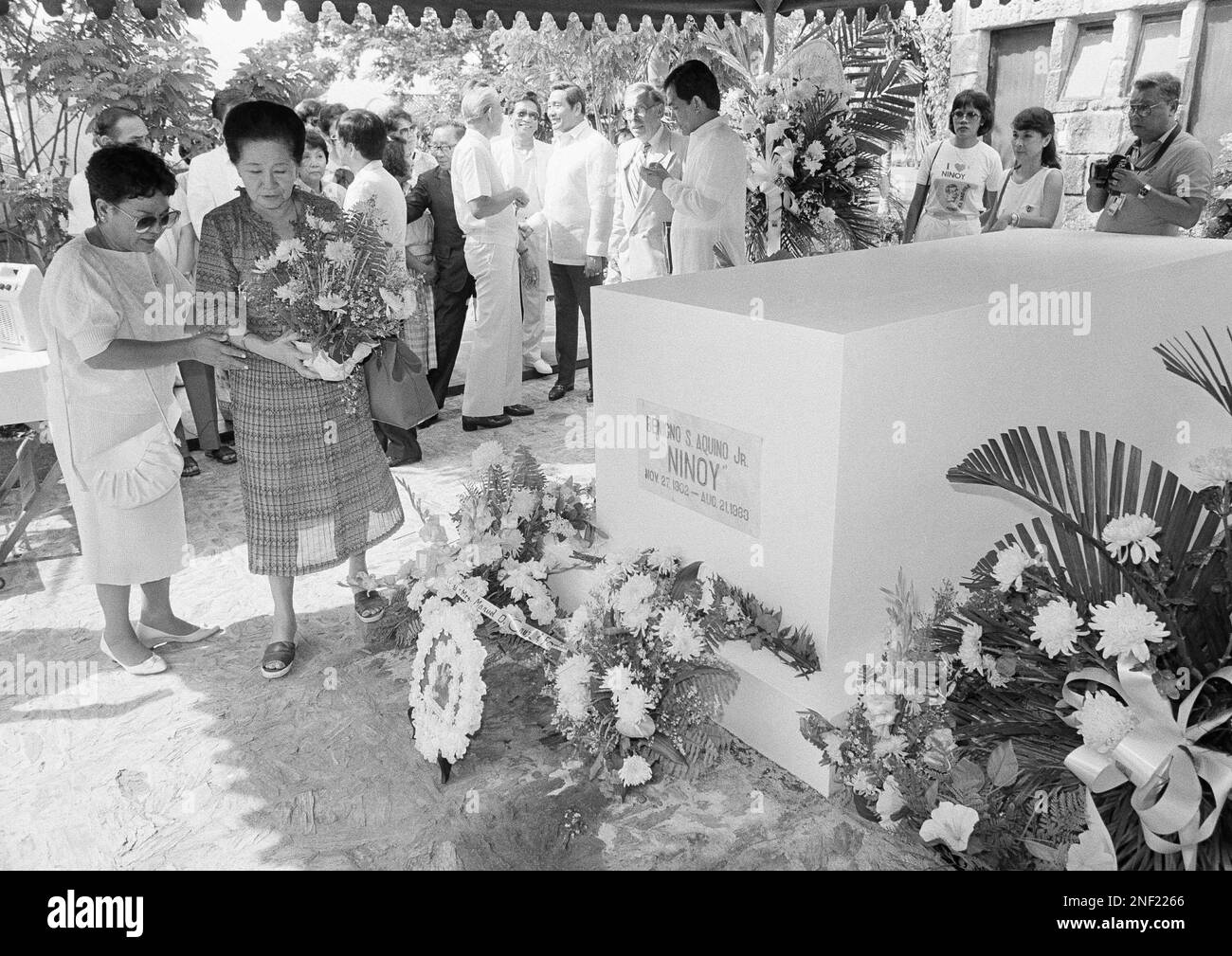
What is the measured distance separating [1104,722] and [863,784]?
0.63m

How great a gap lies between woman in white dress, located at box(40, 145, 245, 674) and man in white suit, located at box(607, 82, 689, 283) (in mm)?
3048

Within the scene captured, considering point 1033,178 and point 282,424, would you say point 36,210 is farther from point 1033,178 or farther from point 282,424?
point 1033,178

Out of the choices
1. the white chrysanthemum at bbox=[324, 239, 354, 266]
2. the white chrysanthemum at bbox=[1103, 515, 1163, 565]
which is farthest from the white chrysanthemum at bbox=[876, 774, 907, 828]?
the white chrysanthemum at bbox=[324, 239, 354, 266]

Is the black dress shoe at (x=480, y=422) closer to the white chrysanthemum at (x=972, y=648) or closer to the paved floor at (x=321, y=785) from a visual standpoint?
the paved floor at (x=321, y=785)

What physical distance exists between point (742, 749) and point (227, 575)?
2.42 meters

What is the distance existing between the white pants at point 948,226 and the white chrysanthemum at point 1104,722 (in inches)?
173

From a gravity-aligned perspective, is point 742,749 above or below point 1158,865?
below

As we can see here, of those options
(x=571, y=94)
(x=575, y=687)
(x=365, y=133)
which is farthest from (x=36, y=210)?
(x=575, y=687)

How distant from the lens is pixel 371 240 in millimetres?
3047

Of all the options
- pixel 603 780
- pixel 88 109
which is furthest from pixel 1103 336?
pixel 88 109

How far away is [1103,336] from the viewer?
3082mm

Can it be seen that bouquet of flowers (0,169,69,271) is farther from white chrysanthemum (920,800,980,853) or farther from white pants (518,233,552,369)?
white chrysanthemum (920,800,980,853)

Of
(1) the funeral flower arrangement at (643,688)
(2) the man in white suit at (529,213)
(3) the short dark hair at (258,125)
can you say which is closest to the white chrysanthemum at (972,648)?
(1) the funeral flower arrangement at (643,688)
